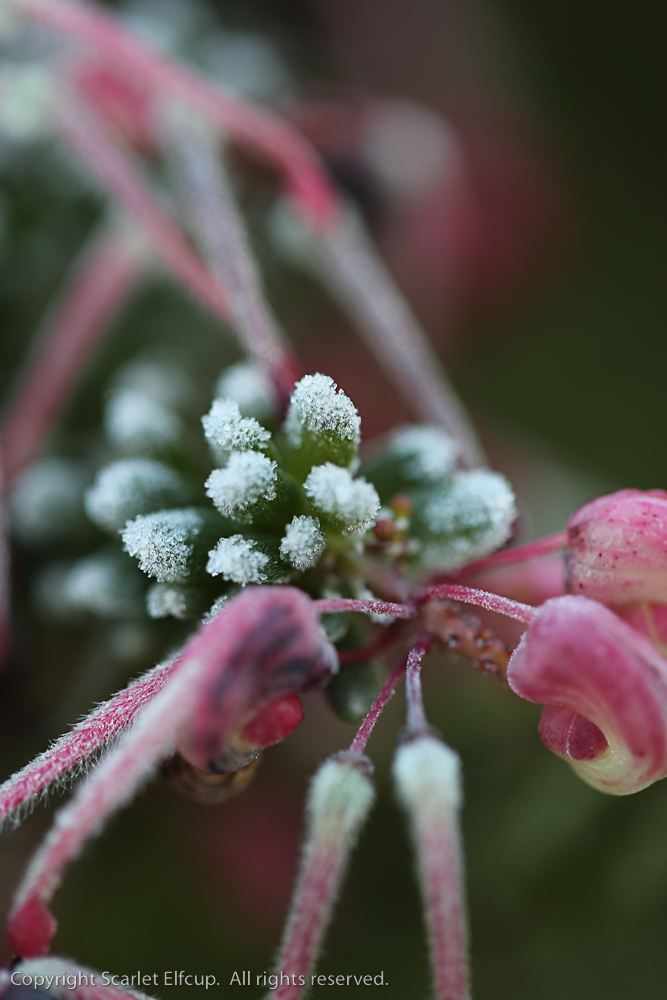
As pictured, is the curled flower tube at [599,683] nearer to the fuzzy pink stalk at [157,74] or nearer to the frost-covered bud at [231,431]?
the frost-covered bud at [231,431]

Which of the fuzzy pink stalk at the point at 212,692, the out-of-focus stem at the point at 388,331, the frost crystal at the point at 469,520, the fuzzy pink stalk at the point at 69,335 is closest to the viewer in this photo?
the fuzzy pink stalk at the point at 212,692

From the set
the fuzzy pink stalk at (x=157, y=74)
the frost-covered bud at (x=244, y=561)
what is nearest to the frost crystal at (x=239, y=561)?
the frost-covered bud at (x=244, y=561)

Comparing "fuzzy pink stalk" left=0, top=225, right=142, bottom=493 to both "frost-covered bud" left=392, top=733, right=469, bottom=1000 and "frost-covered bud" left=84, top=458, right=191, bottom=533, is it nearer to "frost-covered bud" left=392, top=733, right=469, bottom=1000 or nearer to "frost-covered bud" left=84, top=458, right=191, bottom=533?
"frost-covered bud" left=84, top=458, right=191, bottom=533

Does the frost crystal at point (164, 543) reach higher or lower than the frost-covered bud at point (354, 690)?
higher

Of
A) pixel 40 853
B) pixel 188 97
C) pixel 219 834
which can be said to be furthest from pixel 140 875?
pixel 188 97

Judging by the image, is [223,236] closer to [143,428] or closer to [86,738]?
[143,428]
